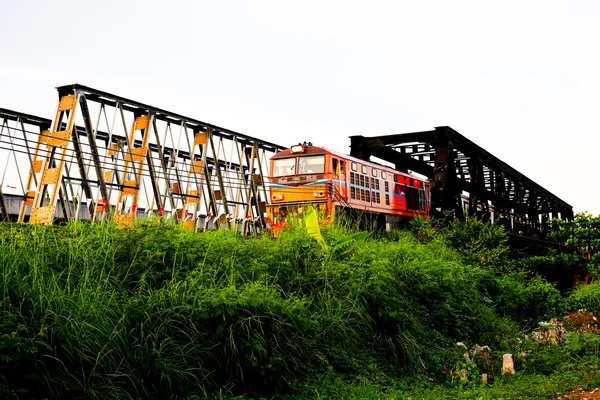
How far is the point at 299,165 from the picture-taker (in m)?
20.1

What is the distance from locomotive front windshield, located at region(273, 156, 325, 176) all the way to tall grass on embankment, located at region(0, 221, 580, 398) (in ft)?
28.3

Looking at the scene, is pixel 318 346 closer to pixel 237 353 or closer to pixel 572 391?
pixel 237 353

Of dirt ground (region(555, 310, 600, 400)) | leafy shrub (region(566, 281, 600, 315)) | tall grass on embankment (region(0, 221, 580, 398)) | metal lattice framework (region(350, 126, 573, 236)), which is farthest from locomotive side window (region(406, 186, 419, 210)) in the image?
tall grass on embankment (region(0, 221, 580, 398))

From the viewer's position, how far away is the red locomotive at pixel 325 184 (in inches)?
754

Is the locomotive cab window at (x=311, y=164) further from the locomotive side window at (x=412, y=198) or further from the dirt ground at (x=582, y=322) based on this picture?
the dirt ground at (x=582, y=322)

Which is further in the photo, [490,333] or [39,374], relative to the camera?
[490,333]

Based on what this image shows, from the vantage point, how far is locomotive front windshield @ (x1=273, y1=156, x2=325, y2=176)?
19.7m

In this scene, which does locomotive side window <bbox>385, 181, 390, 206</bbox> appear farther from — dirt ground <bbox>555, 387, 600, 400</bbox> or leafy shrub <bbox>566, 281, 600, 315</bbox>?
dirt ground <bbox>555, 387, 600, 400</bbox>

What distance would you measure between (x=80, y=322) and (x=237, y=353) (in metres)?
1.64

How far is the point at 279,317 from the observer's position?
6.87 meters

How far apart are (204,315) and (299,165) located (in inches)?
551

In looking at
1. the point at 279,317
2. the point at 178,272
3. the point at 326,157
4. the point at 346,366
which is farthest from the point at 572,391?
the point at 326,157

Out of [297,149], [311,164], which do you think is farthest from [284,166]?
[311,164]

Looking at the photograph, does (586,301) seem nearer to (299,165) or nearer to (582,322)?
(582,322)
